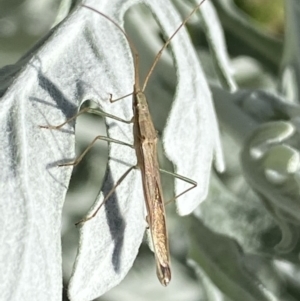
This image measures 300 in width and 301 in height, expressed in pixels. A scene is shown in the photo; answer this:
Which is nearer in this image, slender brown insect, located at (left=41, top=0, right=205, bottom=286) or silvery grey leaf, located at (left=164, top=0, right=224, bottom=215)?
silvery grey leaf, located at (left=164, top=0, right=224, bottom=215)

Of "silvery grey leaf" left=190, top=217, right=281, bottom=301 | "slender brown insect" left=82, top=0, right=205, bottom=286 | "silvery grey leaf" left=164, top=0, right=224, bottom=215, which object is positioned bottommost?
"silvery grey leaf" left=190, top=217, right=281, bottom=301

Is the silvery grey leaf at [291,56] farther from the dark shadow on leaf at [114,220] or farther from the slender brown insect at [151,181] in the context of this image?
the dark shadow on leaf at [114,220]

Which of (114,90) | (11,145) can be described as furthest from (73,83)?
(11,145)

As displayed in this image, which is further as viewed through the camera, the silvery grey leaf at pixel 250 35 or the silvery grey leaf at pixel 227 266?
the silvery grey leaf at pixel 250 35

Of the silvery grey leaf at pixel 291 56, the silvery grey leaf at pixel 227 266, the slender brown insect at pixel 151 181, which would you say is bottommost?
the silvery grey leaf at pixel 227 266

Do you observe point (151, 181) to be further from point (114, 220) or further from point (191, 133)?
point (114, 220)

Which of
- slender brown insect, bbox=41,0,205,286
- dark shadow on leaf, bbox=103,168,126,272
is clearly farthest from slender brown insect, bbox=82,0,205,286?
dark shadow on leaf, bbox=103,168,126,272

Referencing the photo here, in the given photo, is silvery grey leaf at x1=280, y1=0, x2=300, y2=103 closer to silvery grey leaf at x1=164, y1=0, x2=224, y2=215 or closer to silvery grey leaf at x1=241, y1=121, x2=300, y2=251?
silvery grey leaf at x1=241, y1=121, x2=300, y2=251

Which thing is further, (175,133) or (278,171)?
(278,171)

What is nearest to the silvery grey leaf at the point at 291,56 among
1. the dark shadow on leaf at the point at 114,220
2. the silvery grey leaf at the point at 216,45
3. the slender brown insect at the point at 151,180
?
the silvery grey leaf at the point at 216,45

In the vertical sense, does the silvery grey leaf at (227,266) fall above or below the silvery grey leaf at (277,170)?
below

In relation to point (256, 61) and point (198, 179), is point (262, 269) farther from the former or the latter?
point (256, 61)
